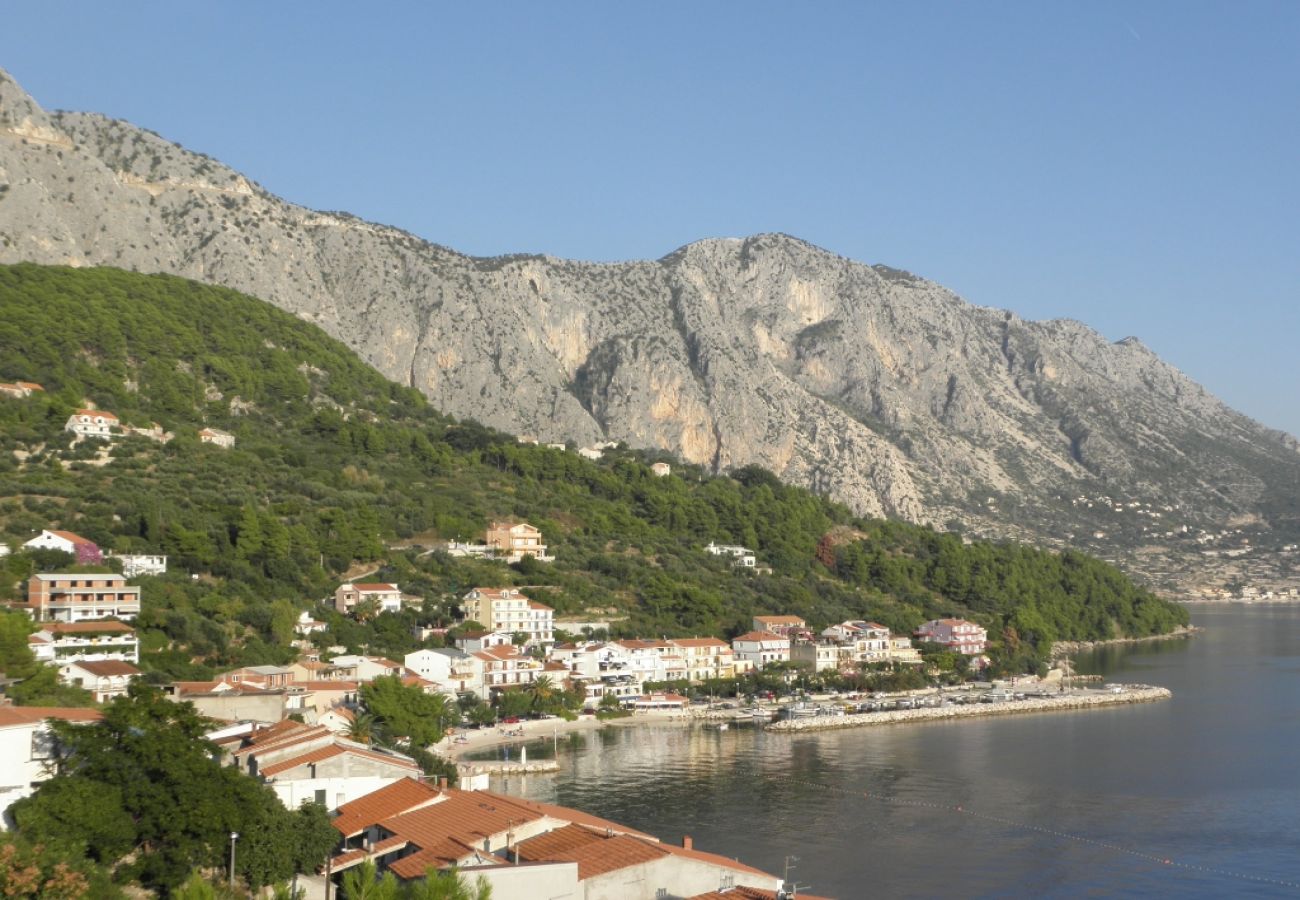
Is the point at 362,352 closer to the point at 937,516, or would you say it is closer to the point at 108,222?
the point at 108,222

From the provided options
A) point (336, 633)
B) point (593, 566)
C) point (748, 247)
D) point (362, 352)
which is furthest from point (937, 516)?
point (336, 633)

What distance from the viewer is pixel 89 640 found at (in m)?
42.8

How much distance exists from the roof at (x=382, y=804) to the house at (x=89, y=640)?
17.9m

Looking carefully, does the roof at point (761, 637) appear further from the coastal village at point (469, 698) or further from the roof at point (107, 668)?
the roof at point (107, 668)

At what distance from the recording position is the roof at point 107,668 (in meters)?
37.9

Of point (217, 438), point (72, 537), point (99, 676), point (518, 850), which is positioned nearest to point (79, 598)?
point (72, 537)

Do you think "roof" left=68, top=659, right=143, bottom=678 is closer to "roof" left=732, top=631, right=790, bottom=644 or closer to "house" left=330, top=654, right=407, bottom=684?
"house" left=330, top=654, right=407, bottom=684

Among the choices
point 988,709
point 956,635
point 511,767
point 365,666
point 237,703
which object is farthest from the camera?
point 956,635

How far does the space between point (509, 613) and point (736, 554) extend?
2476 centimetres

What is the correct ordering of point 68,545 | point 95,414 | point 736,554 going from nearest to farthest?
point 68,545 → point 95,414 → point 736,554

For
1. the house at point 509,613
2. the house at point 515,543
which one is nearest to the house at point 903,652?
the house at point 515,543

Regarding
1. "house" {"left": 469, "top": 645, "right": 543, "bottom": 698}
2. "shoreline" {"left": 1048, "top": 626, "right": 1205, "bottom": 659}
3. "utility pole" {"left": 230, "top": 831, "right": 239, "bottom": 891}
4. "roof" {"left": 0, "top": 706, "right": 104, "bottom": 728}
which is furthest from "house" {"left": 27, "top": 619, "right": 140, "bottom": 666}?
"shoreline" {"left": 1048, "top": 626, "right": 1205, "bottom": 659}

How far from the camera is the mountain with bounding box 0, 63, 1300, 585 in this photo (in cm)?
10450

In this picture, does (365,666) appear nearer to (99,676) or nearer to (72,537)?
(99,676)
